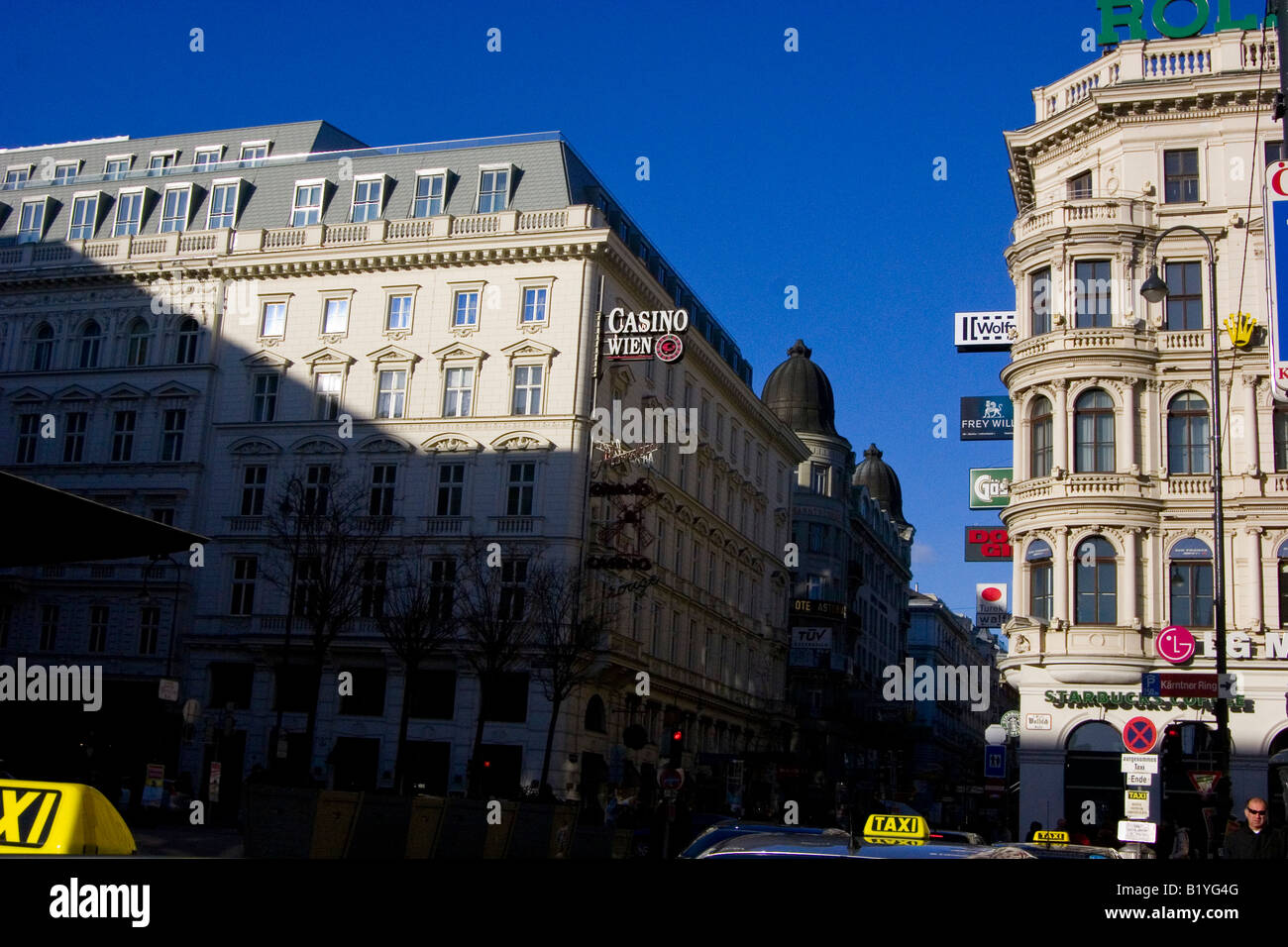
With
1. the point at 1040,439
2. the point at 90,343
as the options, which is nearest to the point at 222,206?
the point at 90,343

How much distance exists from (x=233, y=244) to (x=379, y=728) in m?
21.2

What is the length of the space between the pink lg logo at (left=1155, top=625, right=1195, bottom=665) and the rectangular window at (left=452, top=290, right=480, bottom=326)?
2808 centimetres

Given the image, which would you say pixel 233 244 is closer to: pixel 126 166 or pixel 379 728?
pixel 126 166

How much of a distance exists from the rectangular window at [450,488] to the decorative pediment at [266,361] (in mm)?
8442

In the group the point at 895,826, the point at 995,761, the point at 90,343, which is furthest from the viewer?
the point at 90,343

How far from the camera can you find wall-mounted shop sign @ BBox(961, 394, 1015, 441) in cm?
4294

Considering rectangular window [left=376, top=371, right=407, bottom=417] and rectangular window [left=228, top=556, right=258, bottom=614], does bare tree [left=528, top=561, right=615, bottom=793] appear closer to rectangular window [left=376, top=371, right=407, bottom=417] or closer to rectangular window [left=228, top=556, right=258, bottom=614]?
rectangular window [left=376, top=371, right=407, bottom=417]

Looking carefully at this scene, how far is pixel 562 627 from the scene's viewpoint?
4700 centimetres

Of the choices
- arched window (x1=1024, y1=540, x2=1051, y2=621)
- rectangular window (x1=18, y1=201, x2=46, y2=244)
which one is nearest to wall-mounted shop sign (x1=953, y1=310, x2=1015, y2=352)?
arched window (x1=1024, y1=540, x2=1051, y2=621)

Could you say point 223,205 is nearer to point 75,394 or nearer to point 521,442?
point 75,394

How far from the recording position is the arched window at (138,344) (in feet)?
186

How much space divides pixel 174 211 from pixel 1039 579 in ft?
131

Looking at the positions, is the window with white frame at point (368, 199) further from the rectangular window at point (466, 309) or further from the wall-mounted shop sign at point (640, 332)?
the wall-mounted shop sign at point (640, 332)
